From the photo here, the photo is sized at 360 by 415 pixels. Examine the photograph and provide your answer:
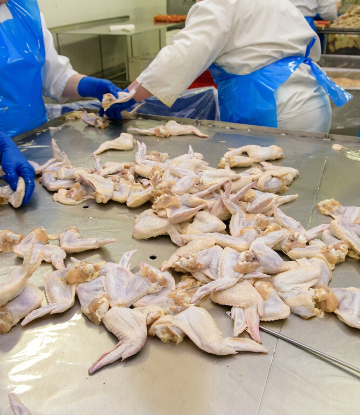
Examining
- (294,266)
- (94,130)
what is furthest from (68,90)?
(294,266)

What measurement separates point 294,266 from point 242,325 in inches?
15.7

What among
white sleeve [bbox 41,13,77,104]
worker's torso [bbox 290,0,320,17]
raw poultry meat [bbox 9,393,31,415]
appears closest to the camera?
raw poultry meat [bbox 9,393,31,415]

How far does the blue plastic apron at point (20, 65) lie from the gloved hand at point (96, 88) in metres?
0.49

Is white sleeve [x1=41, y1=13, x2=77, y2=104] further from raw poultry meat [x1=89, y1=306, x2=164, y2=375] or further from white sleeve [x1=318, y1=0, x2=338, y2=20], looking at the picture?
white sleeve [x1=318, y1=0, x2=338, y2=20]

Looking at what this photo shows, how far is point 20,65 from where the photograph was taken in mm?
2801

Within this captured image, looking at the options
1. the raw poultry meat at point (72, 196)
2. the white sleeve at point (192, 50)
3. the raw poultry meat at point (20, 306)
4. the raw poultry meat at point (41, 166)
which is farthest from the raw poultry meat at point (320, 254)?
the white sleeve at point (192, 50)


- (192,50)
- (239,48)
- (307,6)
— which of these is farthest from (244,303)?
(307,6)

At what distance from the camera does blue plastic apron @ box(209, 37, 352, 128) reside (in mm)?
3086

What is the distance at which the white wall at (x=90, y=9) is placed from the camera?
495cm

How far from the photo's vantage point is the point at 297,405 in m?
1.07

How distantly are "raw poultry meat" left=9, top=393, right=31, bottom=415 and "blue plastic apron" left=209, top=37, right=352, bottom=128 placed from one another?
279 cm

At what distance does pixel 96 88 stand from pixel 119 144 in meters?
0.97

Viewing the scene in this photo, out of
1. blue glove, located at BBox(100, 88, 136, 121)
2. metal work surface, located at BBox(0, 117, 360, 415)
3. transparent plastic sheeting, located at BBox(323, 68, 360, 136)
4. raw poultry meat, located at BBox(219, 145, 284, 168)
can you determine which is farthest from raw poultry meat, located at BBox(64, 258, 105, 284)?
transparent plastic sheeting, located at BBox(323, 68, 360, 136)

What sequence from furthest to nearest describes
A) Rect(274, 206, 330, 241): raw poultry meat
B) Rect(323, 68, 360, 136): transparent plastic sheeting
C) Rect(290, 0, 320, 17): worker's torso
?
1. Rect(290, 0, 320, 17): worker's torso
2. Rect(323, 68, 360, 136): transparent plastic sheeting
3. Rect(274, 206, 330, 241): raw poultry meat
